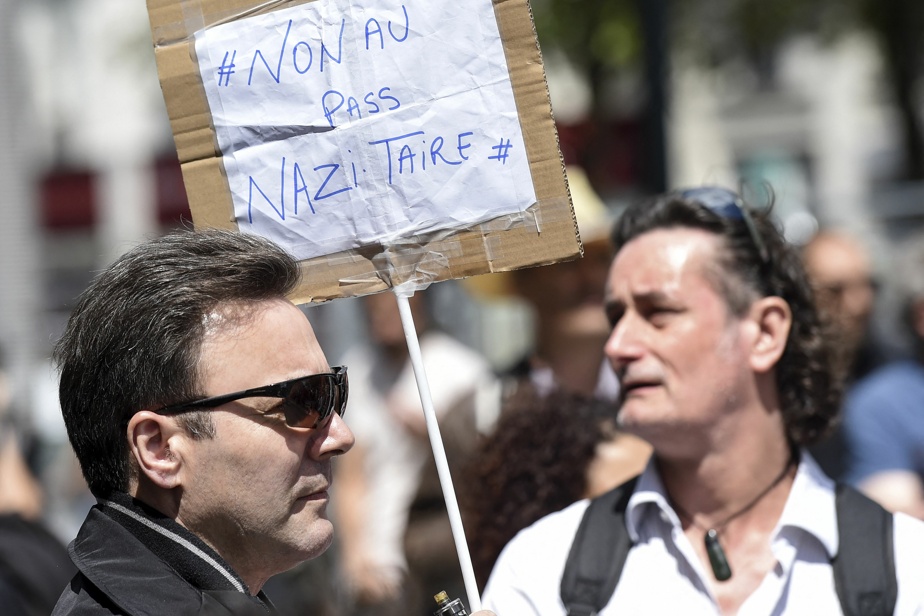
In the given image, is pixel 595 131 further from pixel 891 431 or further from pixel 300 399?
pixel 300 399

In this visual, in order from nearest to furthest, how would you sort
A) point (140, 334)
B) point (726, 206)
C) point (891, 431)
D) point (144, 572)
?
1. point (144, 572)
2. point (140, 334)
3. point (726, 206)
4. point (891, 431)

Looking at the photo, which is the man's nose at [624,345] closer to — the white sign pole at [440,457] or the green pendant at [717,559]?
the green pendant at [717,559]

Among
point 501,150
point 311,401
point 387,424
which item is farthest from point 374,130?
point 387,424

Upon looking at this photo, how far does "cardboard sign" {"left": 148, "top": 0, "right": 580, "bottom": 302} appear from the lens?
7.54 ft

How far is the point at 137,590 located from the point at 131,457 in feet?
0.85

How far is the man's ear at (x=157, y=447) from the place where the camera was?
2.05 meters

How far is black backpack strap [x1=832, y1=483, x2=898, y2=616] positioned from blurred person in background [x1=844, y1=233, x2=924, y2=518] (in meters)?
1.88

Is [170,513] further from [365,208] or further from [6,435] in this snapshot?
[6,435]

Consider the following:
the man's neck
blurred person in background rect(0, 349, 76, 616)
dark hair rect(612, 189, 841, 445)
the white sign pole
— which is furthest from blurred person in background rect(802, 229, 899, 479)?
the white sign pole

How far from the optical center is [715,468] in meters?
2.94

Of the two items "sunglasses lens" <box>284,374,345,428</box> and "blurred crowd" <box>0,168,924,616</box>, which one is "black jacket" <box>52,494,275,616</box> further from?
"blurred crowd" <box>0,168,924,616</box>

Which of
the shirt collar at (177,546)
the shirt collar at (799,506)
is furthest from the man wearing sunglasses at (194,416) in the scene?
the shirt collar at (799,506)

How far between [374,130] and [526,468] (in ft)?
5.29

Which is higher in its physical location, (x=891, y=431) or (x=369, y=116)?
(x=369, y=116)
